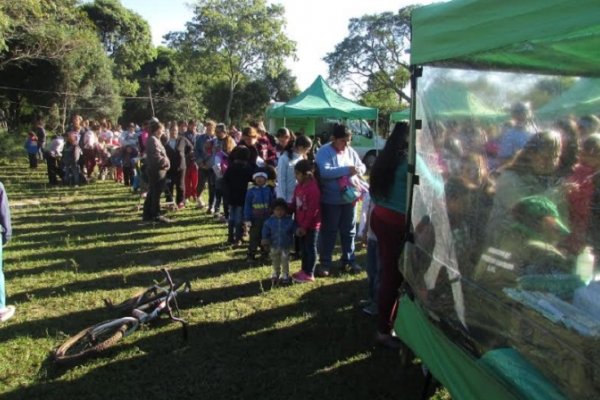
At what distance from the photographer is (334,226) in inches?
232

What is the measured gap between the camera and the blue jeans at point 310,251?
5754mm

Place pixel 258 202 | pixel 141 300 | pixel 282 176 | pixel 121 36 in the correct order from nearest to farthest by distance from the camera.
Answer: pixel 141 300
pixel 282 176
pixel 258 202
pixel 121 36

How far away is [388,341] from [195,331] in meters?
1.73

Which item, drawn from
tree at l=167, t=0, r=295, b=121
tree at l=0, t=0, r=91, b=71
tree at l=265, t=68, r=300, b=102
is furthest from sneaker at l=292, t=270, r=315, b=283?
tree at l=265, t=68, r=300, b=102

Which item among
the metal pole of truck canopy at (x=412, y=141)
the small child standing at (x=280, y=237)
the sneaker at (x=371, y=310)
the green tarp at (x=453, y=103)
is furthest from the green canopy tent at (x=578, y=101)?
the small child standing at (x=280, y=237)

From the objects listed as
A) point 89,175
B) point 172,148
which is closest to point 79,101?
point 89,175

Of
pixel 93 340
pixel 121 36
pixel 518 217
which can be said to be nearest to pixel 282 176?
pixel 93 340

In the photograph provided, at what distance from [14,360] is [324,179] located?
3.42 meters

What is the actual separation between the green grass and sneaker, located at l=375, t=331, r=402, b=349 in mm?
77

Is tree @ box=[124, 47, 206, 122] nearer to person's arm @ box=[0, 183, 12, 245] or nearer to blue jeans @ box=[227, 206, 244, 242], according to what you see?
blue jeans @ box=[227, 206, 244, 242]

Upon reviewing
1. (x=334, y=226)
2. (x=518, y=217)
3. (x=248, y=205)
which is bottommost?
(x=334, y=226)

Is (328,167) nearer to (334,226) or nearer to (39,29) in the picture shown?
(334,226)

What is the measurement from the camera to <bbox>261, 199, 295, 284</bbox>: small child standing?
5.75 meters

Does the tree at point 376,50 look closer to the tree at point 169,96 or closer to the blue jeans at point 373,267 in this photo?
the tree at point 169,96
